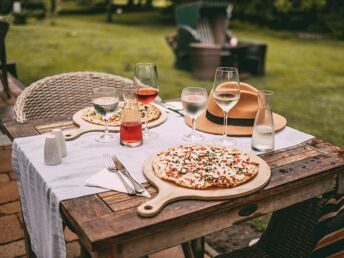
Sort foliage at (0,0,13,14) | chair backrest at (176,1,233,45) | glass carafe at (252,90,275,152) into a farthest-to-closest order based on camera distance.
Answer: foliage at (0,0,13,14) < chair backrest at (176,1,233,45) < glass carafe at (252,90,275,152)

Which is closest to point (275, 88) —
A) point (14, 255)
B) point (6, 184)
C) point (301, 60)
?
point (301, 60)

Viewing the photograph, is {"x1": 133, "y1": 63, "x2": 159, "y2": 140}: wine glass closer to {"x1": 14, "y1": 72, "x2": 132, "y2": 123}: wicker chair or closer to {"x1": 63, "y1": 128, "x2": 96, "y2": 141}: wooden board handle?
{"x1": 63, "y1": 128, "x2": 96, "y2": 141}: wooden board handle

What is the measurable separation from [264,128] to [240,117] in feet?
0.78

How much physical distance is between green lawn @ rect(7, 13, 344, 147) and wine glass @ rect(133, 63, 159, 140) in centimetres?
340

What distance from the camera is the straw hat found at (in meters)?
1.87

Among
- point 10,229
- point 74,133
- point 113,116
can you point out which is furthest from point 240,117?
point 10,229

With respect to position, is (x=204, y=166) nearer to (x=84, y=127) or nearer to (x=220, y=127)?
(x=220, y=127)

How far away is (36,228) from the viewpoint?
1.64 meters

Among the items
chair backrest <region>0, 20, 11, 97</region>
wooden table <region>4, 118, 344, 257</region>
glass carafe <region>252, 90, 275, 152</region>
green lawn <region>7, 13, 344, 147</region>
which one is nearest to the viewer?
wooden table <region>4, 118, 344, 257</region>

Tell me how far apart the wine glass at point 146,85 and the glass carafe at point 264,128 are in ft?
1.38

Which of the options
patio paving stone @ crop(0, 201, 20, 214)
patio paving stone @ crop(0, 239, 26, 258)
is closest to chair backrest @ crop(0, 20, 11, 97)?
patio paving stone @ crop(0, 201, 20, 214)

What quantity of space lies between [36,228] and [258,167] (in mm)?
844

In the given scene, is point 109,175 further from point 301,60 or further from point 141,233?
point 301,60

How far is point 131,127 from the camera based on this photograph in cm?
170
